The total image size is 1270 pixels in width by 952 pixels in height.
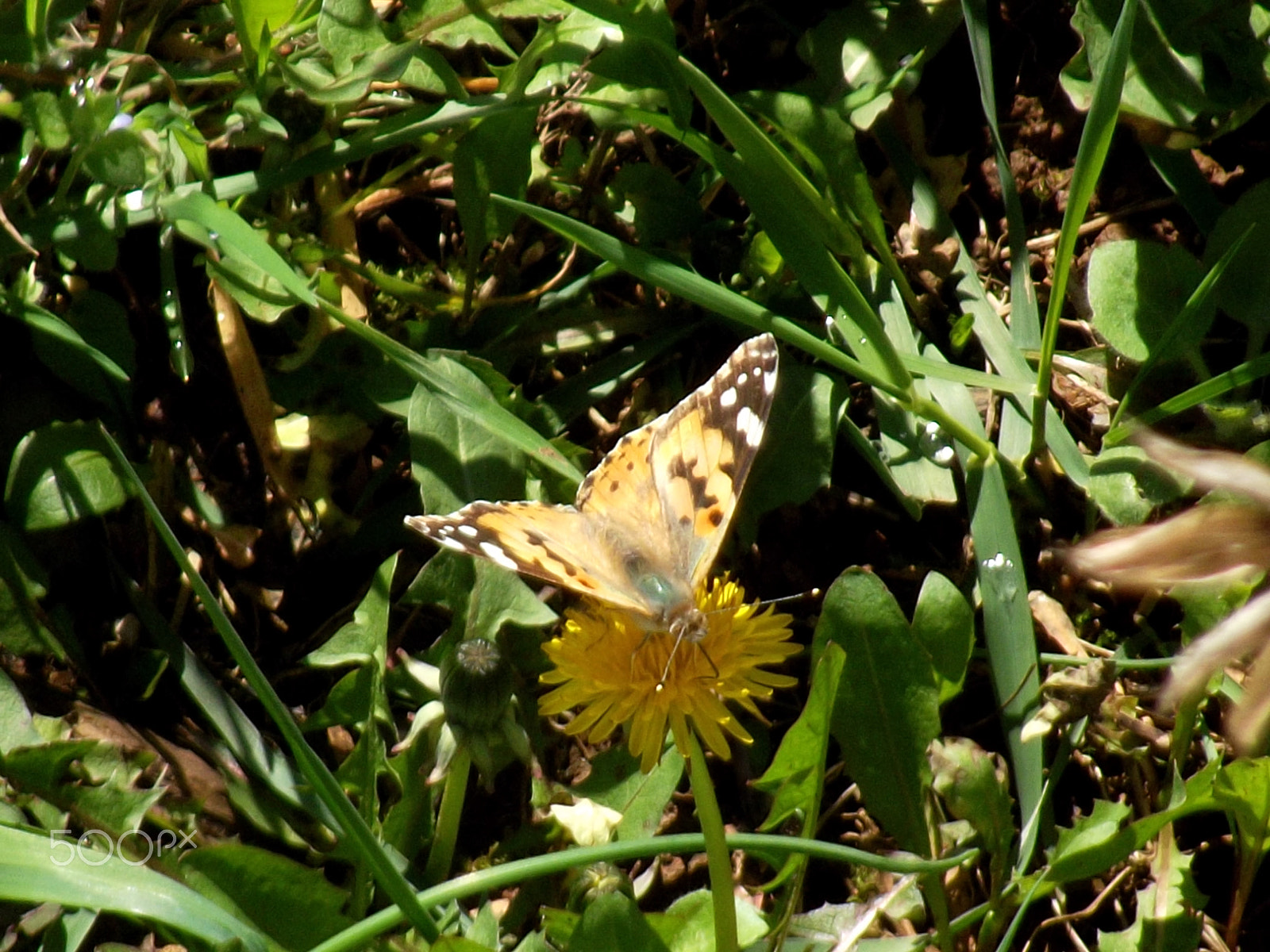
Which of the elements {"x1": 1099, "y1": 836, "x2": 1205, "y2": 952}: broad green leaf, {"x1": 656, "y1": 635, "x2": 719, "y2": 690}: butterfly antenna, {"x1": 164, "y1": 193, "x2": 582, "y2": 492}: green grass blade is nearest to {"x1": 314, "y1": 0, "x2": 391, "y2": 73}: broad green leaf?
{"x1": 164, "y1": 193, "x2": 582, "y2": 492}: green grass blade

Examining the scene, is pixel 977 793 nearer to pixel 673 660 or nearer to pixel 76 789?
pixel 673 660

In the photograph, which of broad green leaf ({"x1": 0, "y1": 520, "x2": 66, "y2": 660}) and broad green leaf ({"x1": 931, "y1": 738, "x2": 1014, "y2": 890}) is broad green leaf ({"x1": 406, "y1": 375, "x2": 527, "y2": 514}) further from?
broad green leaf ({"x1": 931, "y1": 738, "x2": 1014, "y2": 890})

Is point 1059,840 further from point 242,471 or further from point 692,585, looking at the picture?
point 242,471

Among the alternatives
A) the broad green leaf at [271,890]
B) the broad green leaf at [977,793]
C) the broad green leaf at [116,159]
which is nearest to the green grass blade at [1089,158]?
the broad green leaf at [977,793]

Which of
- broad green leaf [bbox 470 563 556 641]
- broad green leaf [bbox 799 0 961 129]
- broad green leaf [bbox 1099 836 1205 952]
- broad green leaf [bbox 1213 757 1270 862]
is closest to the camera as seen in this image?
broad green leaf [bbox 1213 757 1270 862]

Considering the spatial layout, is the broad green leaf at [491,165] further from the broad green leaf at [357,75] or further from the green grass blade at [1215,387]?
the green grass blade at [1215,387]

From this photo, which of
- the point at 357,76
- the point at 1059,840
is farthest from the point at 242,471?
the point at 1059,840
